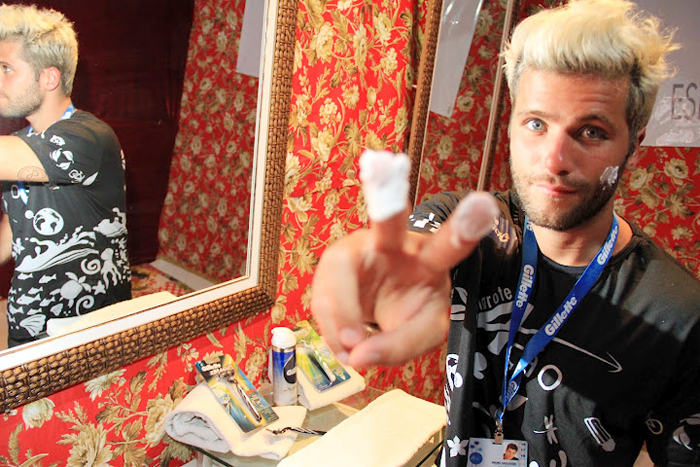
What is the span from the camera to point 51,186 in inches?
34.3

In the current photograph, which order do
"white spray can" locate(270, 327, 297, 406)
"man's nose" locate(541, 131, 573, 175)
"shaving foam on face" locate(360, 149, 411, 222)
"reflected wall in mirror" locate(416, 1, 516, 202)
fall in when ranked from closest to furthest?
1. "shaving foam on face" locate(360, 149, 411, 222)
2. "man's nose" locate(541, 131, 573, 175)
3. "white spray can" locate(270, 327, 297, 406)
4. "reflected wall in mirror" locate(416, 1, 516, 202)

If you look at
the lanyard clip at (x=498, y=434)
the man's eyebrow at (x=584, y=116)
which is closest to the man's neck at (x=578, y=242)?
the man's eyebrow at (x=584, y=116)

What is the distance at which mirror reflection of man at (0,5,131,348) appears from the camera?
804 mm

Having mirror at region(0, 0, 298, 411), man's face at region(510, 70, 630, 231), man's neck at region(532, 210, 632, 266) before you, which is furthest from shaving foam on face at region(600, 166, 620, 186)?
mirror at region(0, 0, 298, 411)

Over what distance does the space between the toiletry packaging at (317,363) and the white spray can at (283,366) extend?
0.19ft

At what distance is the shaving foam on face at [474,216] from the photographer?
0.44m

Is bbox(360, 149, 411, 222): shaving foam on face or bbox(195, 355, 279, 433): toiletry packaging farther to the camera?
bbox(195, 355, 279, 433): toiletry packaging

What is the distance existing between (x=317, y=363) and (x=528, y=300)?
63 centimetres

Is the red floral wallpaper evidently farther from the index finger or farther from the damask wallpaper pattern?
the index finger

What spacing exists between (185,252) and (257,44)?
508 mm

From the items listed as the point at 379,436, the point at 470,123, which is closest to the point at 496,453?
the point at 379,436

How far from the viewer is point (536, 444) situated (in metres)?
0.94

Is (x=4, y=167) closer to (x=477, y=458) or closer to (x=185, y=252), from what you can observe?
(x=185, y=252)

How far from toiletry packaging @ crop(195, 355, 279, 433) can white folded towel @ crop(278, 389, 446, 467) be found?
120 millimetres
